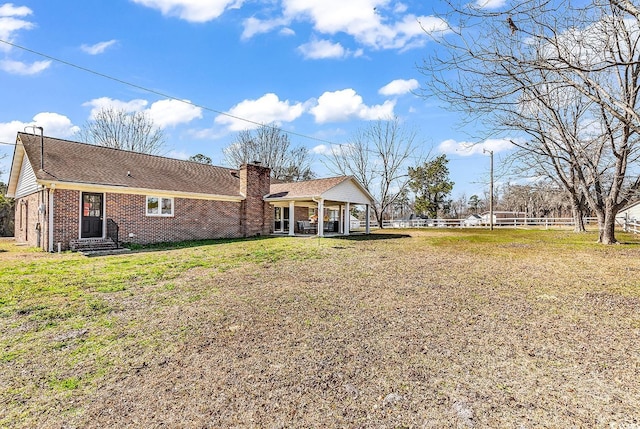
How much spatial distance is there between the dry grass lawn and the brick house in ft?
18.7

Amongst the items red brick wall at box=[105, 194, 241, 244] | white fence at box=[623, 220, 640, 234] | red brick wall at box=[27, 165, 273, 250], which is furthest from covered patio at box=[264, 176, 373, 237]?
white fence at box=[623, 220, 640, 234]

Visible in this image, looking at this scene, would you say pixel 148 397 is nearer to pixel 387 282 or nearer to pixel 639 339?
pixel 387 282

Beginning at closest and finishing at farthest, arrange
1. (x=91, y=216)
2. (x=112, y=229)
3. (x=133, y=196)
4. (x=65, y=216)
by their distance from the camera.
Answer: (x=65, y=216)
(x=91, y=216)
(x=112, y=229)
(x=133, y=196)

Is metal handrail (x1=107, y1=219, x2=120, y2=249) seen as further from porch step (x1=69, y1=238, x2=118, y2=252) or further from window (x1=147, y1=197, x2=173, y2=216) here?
window (x1=147, y1=197, x2=173, y2=216)

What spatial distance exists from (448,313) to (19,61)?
54.8 feet

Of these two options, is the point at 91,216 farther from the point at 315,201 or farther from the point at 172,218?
the point at 315,201

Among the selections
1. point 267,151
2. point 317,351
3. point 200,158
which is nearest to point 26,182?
point 317,351

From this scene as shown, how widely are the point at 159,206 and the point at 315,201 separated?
25.0 feet

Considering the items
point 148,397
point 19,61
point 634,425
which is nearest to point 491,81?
point 634,425

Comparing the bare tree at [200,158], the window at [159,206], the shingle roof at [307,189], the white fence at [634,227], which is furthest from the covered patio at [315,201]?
the bare tree at [200,158]

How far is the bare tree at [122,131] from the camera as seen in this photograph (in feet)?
97.5

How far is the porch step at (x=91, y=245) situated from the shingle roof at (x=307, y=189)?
331 inches

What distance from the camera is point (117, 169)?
1458 centimetres

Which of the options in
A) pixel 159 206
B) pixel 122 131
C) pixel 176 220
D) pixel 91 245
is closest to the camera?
pixel 91 245
